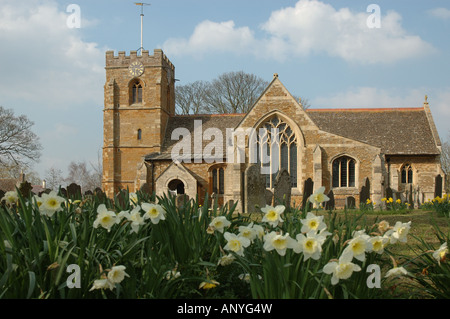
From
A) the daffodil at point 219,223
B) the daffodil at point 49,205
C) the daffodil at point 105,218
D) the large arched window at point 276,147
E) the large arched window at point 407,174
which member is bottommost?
the daffodil at point 219,223

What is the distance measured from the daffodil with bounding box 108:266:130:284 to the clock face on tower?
28.7 metres

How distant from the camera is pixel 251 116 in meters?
24.2

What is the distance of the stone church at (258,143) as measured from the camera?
23.6 m

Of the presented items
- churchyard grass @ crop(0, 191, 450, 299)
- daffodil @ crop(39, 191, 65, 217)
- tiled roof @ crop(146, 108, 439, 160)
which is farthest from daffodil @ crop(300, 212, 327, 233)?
tiled roof @ crop(146, 108, 439, 160)

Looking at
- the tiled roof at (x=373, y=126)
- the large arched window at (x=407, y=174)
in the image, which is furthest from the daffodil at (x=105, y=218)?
the large arched window at (x=407, y=174)

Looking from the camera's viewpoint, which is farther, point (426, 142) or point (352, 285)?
point (426, 142)

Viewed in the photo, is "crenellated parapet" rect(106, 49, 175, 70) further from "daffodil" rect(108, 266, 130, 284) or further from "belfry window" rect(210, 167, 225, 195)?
Answer: "daffodil" rect(108, 266, 130, 284)

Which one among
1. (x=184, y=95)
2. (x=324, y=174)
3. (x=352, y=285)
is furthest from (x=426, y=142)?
(x=352, y=285)

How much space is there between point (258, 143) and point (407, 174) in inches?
402

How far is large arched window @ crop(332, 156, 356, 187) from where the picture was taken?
2389 cm

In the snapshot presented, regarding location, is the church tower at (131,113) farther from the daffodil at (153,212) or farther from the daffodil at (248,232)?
the daffodil at (248,232)

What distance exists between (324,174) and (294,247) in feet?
69.9

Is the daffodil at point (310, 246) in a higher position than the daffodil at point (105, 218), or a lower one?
lower
